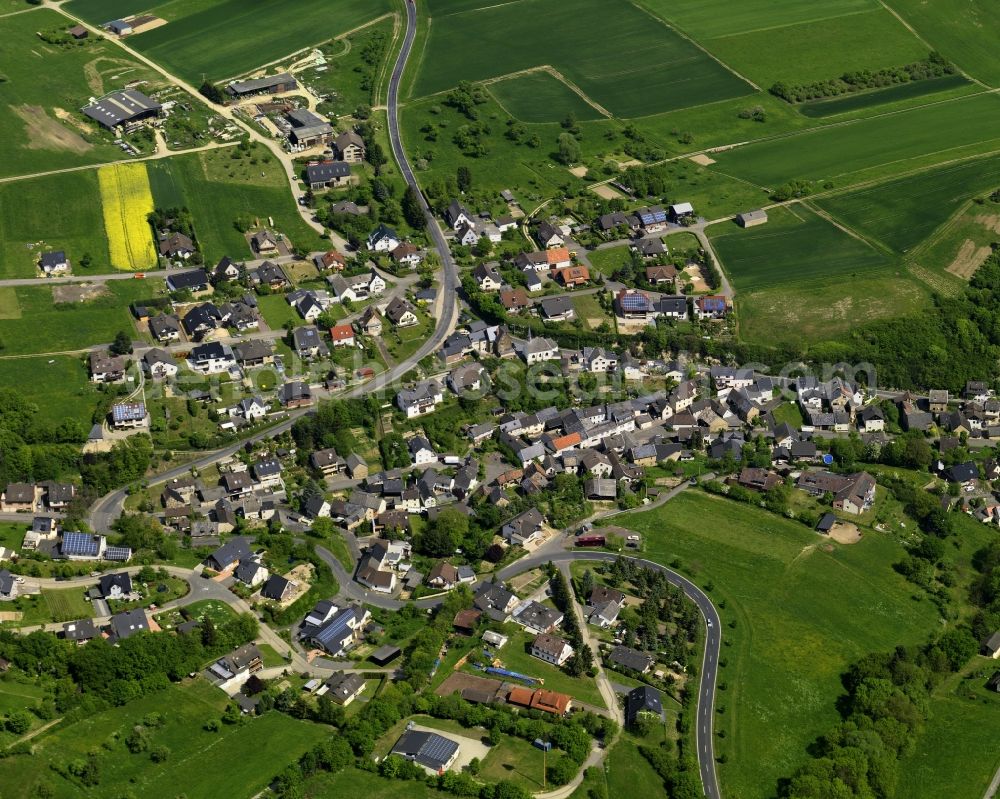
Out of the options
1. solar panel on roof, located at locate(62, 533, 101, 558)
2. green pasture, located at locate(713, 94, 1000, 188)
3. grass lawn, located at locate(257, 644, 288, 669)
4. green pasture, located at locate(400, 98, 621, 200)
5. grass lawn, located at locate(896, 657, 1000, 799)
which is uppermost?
green pasture, located at locate(400, 98, 621, 200)

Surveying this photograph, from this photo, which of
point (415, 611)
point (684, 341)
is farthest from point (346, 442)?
point (684, 341)

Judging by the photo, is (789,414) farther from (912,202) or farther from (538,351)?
(912,202)

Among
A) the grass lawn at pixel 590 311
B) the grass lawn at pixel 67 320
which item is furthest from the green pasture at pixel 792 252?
the grass lawn at pixel 67 320

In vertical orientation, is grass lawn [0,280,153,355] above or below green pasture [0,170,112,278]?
below

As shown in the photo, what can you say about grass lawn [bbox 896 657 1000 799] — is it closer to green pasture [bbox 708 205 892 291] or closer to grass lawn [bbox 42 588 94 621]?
green pasture [bbox 708 205 892 291]

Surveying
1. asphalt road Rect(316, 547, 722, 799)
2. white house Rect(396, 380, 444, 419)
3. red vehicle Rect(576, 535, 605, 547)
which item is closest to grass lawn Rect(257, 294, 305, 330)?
white house Rect(396, 380, 444, 419)

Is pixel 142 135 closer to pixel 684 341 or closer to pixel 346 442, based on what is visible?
pixel 346 442

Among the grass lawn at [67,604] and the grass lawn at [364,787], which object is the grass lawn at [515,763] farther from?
the grass lawn at [67,604]

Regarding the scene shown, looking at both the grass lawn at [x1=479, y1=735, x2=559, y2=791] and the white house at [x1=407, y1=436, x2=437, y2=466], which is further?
the white house at [x1=407, y1=436, x2=437, y2=466]
